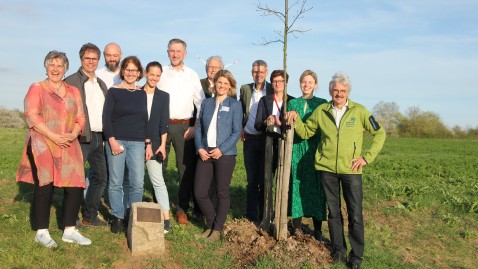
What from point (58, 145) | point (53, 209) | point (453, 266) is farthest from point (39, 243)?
point (453, 266)

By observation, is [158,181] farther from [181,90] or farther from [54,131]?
[54,131]

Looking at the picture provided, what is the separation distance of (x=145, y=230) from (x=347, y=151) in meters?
2.73

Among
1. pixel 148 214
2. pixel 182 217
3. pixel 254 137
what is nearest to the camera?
pixel 148 214

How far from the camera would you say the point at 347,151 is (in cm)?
561

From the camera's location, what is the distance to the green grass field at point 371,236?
18.2 feet

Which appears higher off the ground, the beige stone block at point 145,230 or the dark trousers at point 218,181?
the dark trousers at point 218,181

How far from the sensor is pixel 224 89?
20.9 feet

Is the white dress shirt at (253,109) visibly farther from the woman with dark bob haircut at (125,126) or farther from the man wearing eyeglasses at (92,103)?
the man wearing eyeglasses at (92,103)

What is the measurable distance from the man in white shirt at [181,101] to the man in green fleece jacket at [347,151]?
90.2 inches

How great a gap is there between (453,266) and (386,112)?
202 feet

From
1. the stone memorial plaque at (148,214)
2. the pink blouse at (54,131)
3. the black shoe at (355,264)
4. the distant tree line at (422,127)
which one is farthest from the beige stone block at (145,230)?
the distant tree line at (422,127)

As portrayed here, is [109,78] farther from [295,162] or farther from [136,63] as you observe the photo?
[295,162]

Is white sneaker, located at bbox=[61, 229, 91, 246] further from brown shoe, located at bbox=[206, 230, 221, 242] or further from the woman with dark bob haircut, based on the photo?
brown shoe, located at bbox=[206, 230, 221, 242]

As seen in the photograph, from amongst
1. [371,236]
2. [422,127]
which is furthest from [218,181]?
[422,127]
